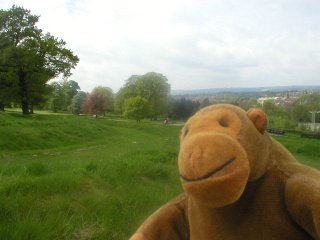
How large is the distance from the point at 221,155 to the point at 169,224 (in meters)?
0.95

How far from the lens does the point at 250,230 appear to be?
2.58 meters

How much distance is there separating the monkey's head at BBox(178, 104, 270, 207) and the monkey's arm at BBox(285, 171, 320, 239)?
19 cm

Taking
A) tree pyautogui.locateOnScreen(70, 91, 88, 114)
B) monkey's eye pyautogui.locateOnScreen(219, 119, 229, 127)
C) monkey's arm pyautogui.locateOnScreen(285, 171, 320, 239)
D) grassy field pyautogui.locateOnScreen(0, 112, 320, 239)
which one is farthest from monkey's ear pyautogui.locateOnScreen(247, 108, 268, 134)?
tree pyautogui.locateOnScreen(70, 91, 88, 114)

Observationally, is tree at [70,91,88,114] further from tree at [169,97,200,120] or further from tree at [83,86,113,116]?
tree at [169,97,200,120]

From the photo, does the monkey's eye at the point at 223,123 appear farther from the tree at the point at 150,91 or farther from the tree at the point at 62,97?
the tree at the point at 62,97

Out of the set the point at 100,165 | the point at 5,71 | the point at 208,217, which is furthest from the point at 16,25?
the point at 208,217

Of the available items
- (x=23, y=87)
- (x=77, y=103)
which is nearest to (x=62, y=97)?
(x=77, y=103)

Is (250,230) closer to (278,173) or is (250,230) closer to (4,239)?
(278,173)

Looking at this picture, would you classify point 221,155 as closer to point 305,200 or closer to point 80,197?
point 305,200

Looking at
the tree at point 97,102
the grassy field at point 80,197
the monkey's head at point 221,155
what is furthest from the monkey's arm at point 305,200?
the tree at point 97,102

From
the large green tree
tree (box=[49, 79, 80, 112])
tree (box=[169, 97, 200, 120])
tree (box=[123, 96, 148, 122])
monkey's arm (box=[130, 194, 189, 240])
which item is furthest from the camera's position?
tree (box=[49, 79, 80, 112])

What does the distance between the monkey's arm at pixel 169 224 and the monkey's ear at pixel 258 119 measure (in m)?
0.82

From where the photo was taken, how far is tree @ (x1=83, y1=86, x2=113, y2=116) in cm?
7500

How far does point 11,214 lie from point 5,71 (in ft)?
112
